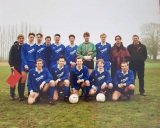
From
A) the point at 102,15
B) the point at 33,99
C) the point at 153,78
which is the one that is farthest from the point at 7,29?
the point at 153,78

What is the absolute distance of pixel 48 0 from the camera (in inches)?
129

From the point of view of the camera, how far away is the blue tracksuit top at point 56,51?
3881 millimetres

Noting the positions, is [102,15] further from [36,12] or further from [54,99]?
[54,99]

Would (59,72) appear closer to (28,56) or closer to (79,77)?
(79,77)

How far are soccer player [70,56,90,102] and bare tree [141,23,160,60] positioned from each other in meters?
0.87

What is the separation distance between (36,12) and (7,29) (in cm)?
42

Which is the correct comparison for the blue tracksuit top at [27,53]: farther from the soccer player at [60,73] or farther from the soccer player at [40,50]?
the soccer player at [60,73]

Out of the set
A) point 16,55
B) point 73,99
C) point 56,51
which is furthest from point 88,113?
point 16,55

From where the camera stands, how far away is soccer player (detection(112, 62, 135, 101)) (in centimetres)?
378

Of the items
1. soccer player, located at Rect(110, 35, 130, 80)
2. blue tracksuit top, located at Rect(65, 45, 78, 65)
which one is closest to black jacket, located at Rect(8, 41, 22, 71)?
blue tracksuit top, located at Rect(65, 45, 78, 65)

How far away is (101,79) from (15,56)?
1.20 meters

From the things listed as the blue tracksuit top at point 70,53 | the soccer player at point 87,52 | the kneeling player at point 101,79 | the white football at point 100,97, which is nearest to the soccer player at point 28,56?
the blue tracksuit top at point 70,53

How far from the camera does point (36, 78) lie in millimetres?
3662

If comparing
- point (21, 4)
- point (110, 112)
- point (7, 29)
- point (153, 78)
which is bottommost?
point (110, 112)
